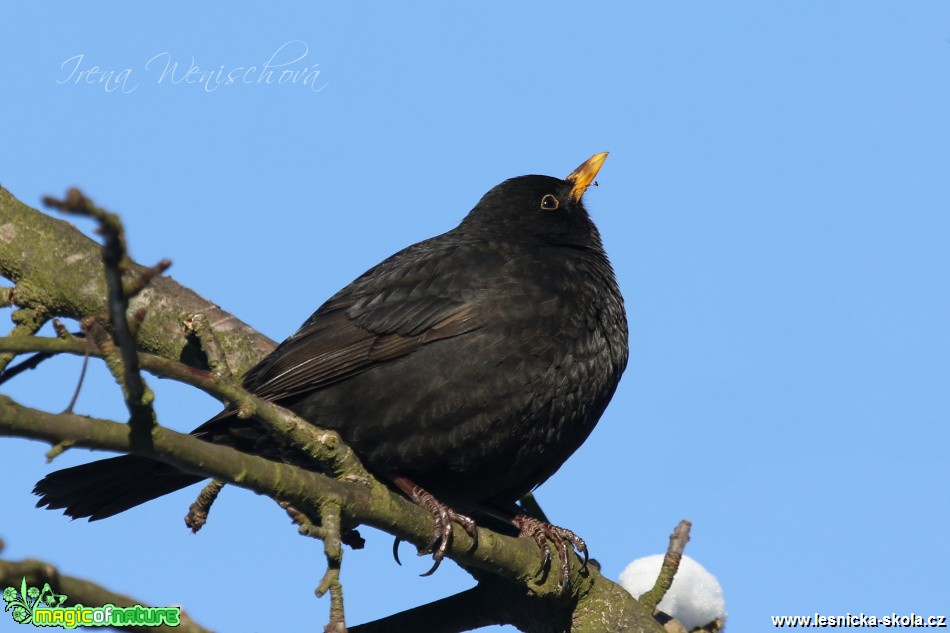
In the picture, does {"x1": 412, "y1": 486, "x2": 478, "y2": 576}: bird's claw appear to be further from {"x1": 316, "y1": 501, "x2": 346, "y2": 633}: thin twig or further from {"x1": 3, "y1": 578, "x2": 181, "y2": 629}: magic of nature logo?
{"x1": 3, "y1": 578, "x2": 181, "y2": 629}: magic of nature logo

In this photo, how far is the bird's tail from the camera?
560 cm

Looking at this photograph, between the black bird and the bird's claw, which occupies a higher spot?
the black bird

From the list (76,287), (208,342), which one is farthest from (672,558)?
(76,287)

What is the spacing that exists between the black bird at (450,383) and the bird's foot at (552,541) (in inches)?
0.5

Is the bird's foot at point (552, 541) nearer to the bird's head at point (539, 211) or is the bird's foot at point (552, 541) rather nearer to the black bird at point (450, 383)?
the black bird at point (450, 383)

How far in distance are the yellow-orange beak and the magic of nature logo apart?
453 centimetres

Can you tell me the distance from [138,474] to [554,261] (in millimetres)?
2393

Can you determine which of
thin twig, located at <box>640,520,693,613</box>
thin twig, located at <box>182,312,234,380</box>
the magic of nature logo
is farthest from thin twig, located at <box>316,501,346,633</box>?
thin twig, located at <box>640,520,693,613</box>

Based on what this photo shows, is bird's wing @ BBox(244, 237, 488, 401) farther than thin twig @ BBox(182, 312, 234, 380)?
Yes

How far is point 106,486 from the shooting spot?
5742mm

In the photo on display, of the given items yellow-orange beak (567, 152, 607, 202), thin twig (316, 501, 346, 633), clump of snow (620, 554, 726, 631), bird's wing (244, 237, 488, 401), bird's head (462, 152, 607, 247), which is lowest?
thin twig (316, 501, 346, 633)

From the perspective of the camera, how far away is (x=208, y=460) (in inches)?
145

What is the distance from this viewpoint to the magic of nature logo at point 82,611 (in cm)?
320

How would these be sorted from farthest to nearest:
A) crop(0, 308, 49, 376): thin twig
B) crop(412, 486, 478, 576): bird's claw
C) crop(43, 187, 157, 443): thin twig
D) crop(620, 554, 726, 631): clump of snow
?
crop(620, 554, 726, 631): clump of snow, crop(0, 308, 49, 376): thin twig, crop(412, 486, 478, 576): bird's claw, crop(43, 187, 157, 443): thin twig
